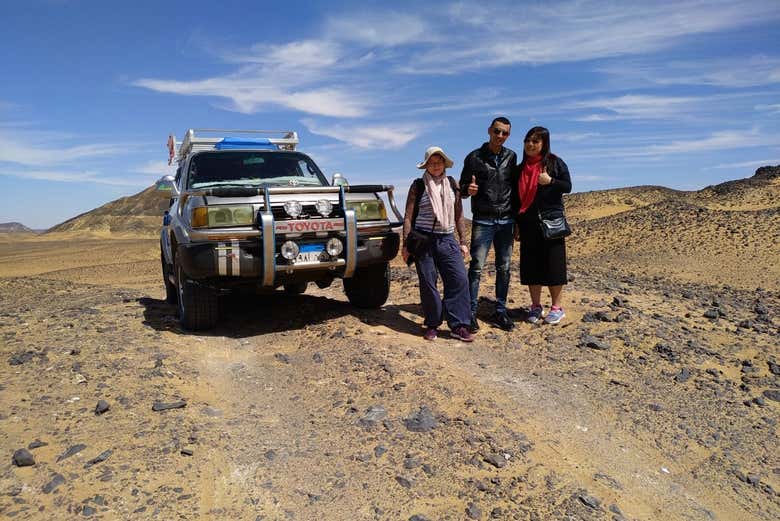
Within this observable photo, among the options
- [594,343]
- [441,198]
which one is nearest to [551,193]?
[441,198]

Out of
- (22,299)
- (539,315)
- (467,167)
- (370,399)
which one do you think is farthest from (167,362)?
(22,299)

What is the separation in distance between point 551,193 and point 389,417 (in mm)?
2831

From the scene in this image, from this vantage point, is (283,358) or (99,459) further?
(283,358)

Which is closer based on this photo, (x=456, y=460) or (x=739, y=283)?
(x=456, y=460)

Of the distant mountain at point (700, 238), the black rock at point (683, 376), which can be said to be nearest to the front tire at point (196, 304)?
the black rock at point (683, 376)

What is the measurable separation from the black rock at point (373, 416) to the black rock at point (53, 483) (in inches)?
70.4

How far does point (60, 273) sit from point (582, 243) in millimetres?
15126

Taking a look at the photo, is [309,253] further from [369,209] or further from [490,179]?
[490,179]

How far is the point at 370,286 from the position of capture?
6.67m

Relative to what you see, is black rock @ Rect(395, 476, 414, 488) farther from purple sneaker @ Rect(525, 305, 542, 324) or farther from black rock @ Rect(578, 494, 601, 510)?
purple sneaker @ Rect(525, 305, 542, 324)

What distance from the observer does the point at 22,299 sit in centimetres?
1033

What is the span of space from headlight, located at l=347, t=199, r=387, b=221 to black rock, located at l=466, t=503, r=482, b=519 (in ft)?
11.1

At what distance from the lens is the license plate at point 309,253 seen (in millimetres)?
5512

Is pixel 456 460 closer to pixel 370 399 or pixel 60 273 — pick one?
pixel 370 399
